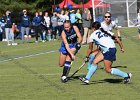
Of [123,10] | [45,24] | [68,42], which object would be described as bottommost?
[123,10]

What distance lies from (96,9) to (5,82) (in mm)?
43866

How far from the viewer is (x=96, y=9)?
188 feet

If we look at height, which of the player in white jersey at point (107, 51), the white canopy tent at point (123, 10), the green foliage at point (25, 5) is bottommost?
the white canopy tent at point (123, 10)

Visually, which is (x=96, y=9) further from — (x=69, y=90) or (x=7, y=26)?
(x=69, y=90)

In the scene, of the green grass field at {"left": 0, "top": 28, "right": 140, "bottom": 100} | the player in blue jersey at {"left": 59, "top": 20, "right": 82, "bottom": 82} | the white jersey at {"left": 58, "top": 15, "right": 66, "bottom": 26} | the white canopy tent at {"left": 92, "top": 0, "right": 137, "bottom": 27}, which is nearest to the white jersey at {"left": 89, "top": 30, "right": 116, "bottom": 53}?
the player in blue jersey at {"left": 59, "top": 20, "right": 82, "bottom": 82}

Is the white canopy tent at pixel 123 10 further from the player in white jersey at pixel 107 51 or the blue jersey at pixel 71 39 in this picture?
the player in white jersey at pixel 107 51

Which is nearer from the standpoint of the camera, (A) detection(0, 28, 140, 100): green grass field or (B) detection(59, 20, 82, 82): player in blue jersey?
(A) detection(0, 28, 140, 100): green grass field

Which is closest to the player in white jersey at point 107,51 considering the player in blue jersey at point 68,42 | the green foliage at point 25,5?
the player in blue jersey at point 68,42

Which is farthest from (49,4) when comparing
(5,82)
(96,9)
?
(5,82)

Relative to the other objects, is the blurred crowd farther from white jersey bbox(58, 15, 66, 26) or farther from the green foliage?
the green foliage

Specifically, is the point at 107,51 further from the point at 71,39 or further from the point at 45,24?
the point at 45,24

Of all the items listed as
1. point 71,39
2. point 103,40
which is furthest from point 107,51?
→ point 71,39

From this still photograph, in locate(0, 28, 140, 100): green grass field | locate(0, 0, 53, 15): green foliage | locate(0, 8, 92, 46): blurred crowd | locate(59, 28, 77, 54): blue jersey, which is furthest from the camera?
locate(0, 0, 53, 15): green foliage

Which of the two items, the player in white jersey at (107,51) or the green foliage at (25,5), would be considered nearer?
the player in white jersey at (107,51)
